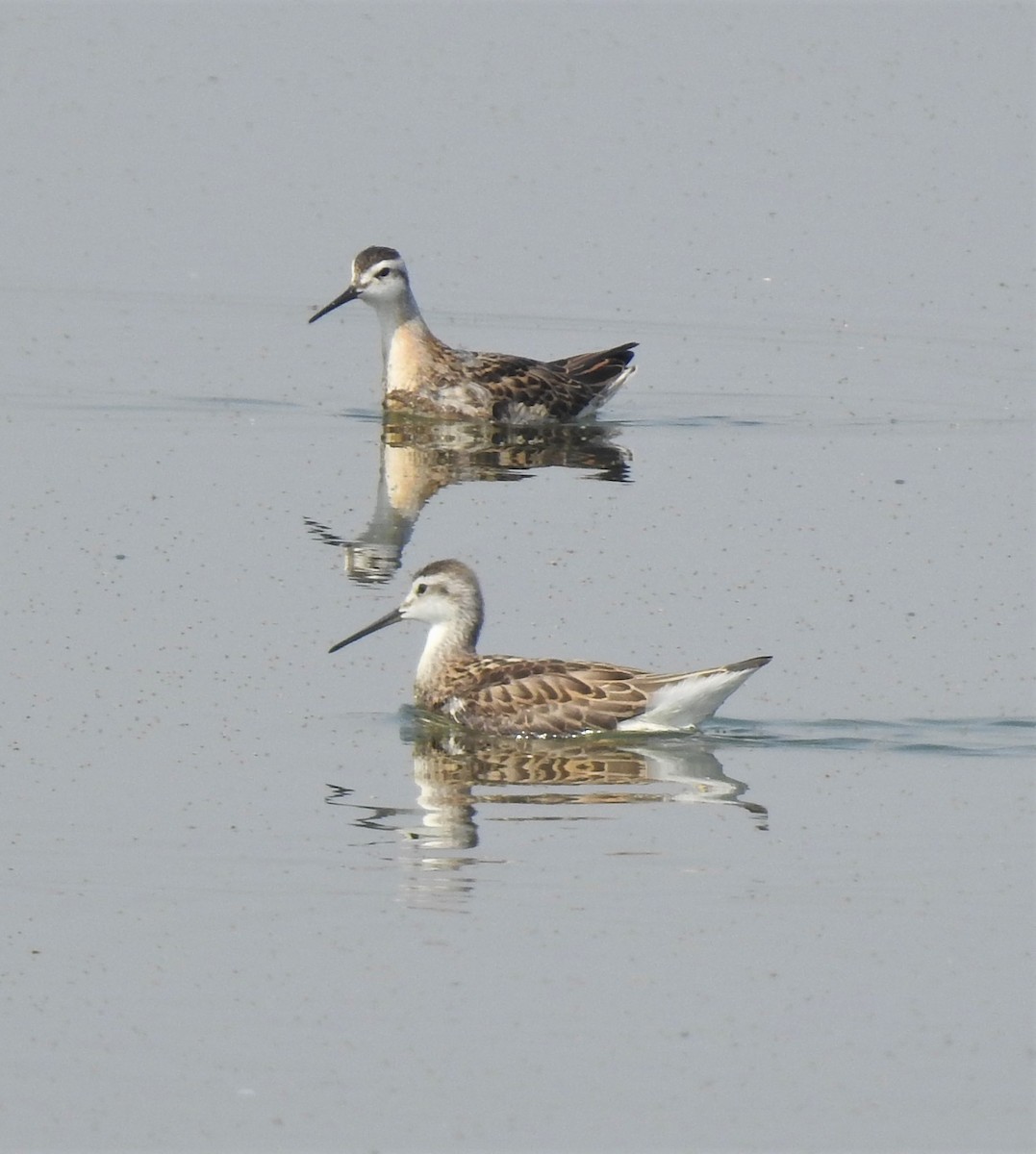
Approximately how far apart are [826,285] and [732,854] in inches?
550

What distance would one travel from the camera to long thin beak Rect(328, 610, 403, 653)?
47.8 ft

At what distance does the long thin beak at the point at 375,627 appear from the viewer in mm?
14578

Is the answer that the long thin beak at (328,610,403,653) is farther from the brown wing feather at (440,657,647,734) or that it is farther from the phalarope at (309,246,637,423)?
the phalarope at (309,246,637,423)

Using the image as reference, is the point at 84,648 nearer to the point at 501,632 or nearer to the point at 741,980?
the point at 501,632

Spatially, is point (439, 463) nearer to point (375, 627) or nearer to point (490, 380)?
point (490, 380)

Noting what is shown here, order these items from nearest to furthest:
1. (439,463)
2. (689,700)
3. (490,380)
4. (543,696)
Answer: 1. (689,700)
2. (543,696)
3. (439,463)
4. (490,380)

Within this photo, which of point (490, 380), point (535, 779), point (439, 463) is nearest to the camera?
point (535, 779)

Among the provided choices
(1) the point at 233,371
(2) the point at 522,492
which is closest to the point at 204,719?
(2) the point at 522,492

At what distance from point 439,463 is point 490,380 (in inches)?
68.7

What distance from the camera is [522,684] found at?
14.2 m

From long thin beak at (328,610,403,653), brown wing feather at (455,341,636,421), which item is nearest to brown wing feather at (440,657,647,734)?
long thin beak at (328,610,403,653)

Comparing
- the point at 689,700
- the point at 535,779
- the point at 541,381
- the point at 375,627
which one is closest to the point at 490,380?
the point at 541,381

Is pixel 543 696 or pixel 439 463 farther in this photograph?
pixel 439 463

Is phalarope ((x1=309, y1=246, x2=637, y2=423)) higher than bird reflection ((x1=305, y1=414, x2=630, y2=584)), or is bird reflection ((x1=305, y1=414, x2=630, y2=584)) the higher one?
phalarope ((x1=309, y1=246, x2=637, y2=423))
